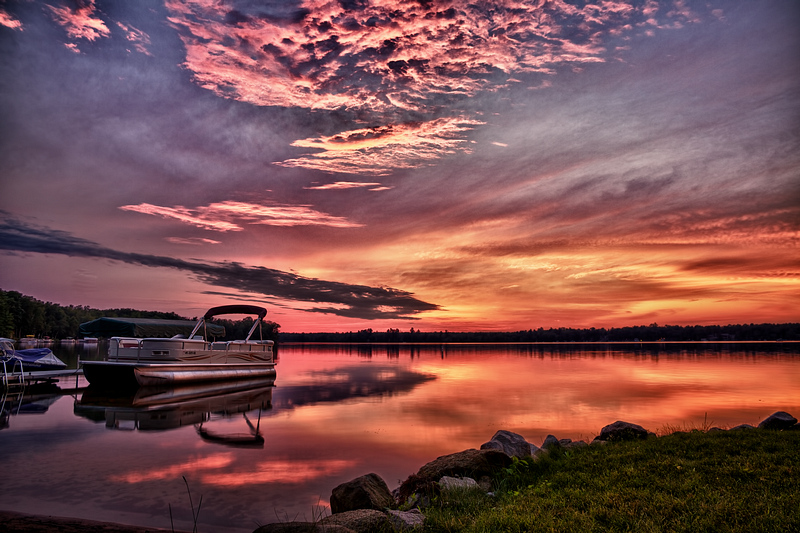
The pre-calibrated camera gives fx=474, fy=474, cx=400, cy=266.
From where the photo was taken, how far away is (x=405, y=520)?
647 cm

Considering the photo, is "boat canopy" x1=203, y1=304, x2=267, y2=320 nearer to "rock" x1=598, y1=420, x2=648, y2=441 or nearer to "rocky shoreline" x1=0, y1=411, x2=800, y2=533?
"rocky shoreline" x1=0, y1=411, x2=800, y2=533

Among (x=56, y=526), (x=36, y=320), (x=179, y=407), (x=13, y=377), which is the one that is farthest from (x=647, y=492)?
(x=36, y=320)

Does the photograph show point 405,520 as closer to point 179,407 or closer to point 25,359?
point 179,407

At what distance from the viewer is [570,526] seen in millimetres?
6188

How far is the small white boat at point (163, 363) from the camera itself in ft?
86.5

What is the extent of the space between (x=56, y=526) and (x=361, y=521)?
14.8 feet

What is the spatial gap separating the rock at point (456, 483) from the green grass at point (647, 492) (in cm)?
24

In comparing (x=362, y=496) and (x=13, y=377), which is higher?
(x=362, y=496)

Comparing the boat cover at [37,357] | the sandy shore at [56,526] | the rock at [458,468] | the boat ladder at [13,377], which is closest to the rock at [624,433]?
the rock at [458,468]

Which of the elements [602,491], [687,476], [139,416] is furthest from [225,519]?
[139,416]

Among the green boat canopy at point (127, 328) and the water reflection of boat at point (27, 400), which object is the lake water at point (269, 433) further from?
the green boat canopy at point (127, 328)

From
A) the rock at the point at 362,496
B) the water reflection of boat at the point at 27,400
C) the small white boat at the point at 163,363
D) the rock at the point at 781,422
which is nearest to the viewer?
the rock at the point at 362,496

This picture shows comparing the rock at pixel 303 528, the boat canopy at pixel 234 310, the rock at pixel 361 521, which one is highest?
the boat canopy at pixel 234 310

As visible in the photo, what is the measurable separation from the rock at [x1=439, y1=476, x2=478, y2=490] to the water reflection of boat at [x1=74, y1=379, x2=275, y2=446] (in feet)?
28.4
